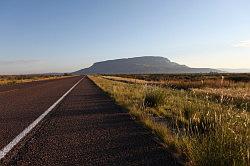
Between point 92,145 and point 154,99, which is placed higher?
point 154,99

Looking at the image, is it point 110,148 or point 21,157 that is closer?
point 21,157

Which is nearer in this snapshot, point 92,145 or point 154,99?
point 92,145

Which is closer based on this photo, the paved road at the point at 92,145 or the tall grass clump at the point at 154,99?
the paved road at the point at 92,145

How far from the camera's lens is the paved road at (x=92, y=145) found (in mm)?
5707

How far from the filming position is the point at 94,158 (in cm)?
589

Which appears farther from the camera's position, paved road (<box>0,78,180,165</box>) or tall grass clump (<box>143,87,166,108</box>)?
tall grass clump (<box>143,87,166,108</box>)

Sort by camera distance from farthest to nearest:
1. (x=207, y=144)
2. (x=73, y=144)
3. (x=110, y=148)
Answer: (x=73, y=144) → (x=110, y=148) → (x=207, y=144)

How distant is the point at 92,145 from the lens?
6.94 m

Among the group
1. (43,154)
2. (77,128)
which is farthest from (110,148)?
(77,128)

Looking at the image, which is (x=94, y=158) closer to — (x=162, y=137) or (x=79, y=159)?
(x=79, y=159)

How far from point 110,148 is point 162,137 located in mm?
1306

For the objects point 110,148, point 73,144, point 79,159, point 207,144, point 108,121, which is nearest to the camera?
point 207,144

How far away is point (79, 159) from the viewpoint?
5.83m

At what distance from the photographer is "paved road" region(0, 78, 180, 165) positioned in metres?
5.71
